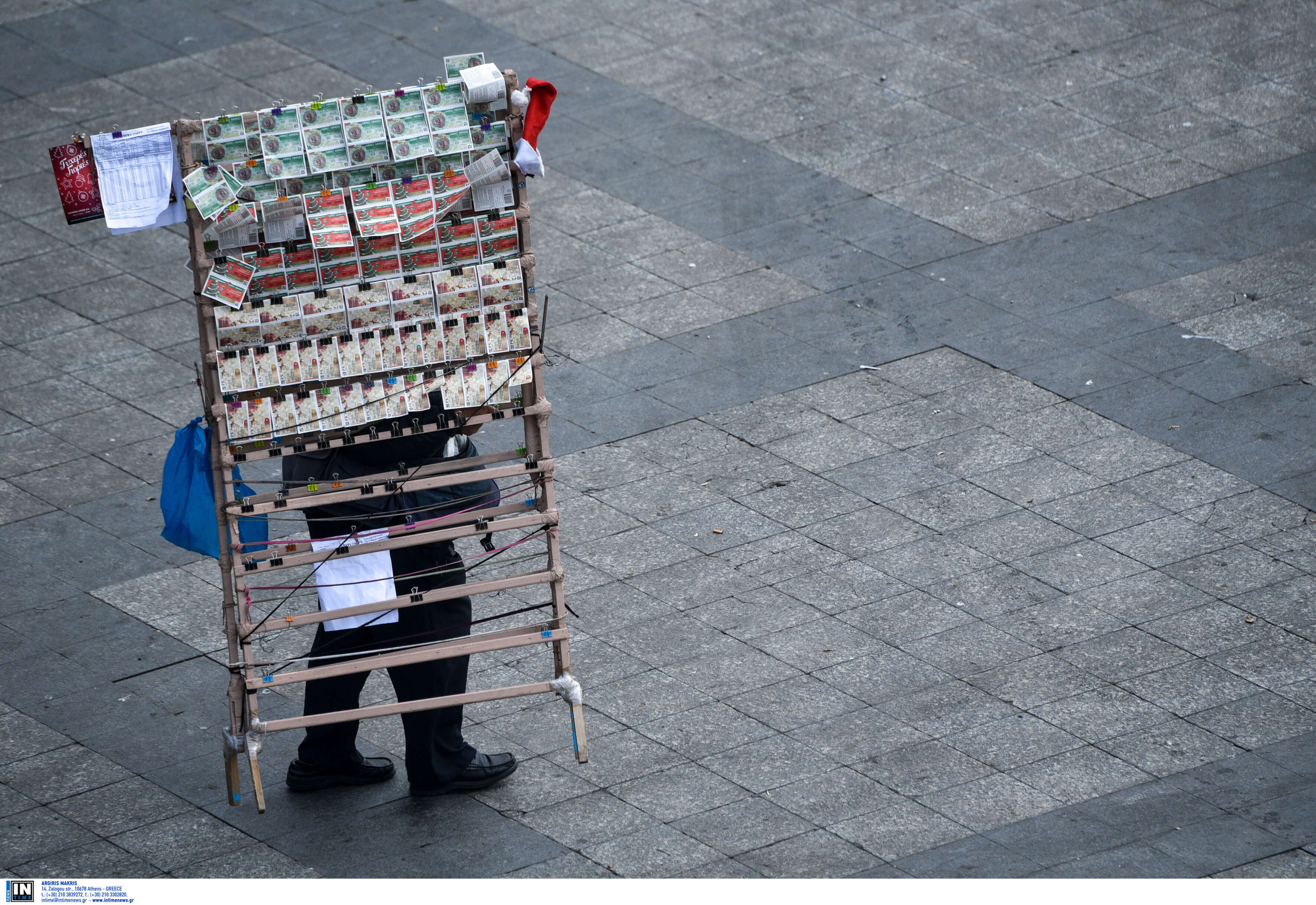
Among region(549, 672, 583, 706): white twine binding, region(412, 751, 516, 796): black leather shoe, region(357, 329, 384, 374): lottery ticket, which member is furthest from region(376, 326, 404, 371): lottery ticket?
region(412, 751, 516, 796): black leather shoe

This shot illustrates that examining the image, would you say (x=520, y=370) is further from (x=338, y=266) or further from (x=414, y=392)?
(x=338, y=266)

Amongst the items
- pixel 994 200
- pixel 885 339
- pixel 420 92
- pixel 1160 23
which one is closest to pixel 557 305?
pixel 885 339

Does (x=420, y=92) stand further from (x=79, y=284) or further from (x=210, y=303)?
(x=79, y=284)

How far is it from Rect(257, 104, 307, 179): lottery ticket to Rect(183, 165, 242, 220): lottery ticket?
0.13 m

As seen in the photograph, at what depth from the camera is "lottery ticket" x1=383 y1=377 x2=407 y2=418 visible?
5.68m

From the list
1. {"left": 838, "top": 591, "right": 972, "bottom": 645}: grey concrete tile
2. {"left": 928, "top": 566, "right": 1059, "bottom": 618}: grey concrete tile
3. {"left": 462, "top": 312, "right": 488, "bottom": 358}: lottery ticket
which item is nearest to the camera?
{"left": 462, "top": 312, "right": 488, "bottom": 358}: lottery ticket

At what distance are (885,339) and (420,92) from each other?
159 inches

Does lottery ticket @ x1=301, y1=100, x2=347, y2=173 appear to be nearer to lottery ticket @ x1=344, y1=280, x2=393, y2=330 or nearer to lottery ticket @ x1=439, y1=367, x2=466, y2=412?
lottery ticket @ x1=344, y1=280, x2=393, y2=330

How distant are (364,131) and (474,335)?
743 mm

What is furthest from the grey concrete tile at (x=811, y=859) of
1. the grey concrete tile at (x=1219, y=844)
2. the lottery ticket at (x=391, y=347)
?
the lottery ticket at (x=391, y=347)

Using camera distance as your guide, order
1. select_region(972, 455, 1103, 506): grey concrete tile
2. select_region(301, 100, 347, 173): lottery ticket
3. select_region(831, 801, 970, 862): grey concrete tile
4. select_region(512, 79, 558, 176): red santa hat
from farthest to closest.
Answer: select_region(972, 455, 1103, 506): grey concrete tile → select_region(831, 801, 970, 862): grey concrete tile → select_region(512, 79, 558, 176): red santa hat → select_region(301, 100, 347, 173): lottery ticket

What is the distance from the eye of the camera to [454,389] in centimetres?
574

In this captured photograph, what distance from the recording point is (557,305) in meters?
9.59

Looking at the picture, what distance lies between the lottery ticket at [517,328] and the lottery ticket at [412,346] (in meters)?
0.29
